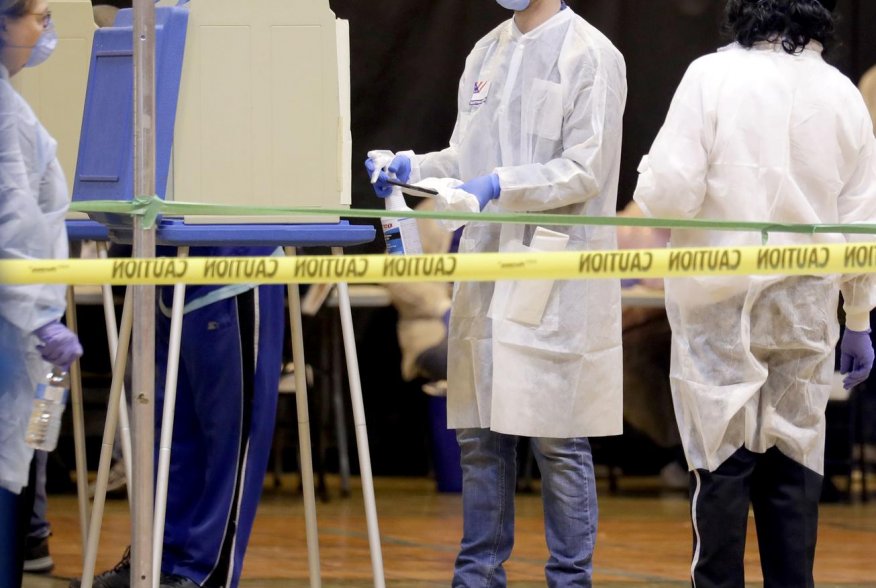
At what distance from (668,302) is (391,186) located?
0.66m

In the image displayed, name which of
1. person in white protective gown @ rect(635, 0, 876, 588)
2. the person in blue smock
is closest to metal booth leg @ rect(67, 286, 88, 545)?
the person in blue smock

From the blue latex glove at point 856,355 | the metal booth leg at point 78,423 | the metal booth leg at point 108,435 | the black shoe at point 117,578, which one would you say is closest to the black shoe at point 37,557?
the metal booth leg at point 78,423

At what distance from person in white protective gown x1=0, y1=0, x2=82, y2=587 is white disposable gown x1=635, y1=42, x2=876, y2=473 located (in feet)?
3.83

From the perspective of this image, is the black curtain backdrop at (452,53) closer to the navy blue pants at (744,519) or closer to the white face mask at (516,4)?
the white face mask at (516,4)

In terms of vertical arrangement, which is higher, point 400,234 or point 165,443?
point 400,234

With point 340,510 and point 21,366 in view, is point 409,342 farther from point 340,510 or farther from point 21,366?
point 21,366

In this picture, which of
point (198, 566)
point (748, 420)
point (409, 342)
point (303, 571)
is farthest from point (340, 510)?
point (748, 420)

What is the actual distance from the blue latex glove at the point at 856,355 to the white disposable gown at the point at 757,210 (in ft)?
0.59

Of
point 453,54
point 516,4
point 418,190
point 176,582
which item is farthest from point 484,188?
point 453,54

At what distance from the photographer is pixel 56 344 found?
7.83 feet

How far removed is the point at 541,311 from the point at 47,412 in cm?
109

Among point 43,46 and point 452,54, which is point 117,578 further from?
point 452,54

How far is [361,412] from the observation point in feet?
9.73

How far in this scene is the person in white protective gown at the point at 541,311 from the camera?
298 cm
